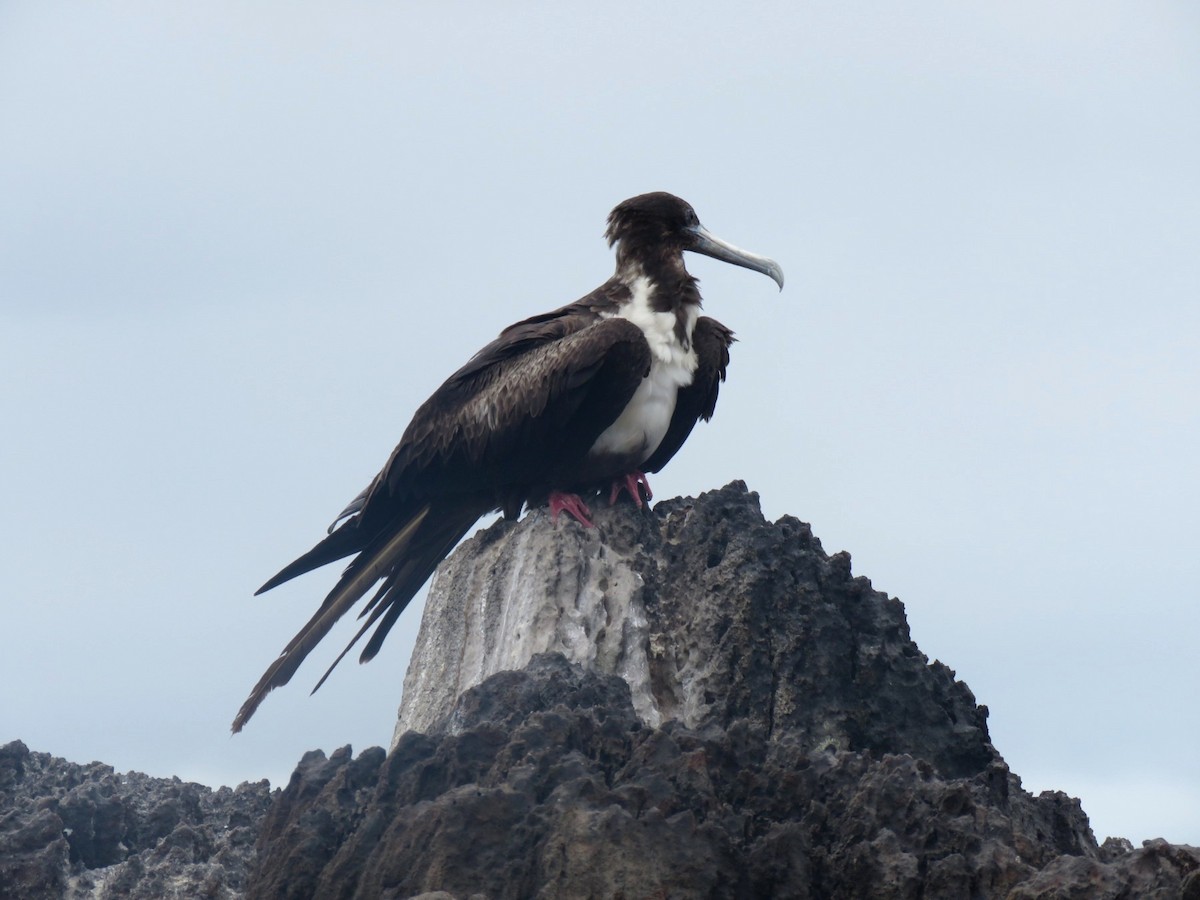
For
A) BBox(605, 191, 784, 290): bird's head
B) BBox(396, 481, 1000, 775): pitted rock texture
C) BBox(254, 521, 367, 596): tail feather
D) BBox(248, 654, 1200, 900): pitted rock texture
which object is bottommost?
BBox(248, 654, 1200, 900): pitted rock texture

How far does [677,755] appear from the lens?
845 centimetres

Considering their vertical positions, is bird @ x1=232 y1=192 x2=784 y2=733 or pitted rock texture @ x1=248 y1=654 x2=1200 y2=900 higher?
bird @ x1=232 y1=192 x2=784 y2=733

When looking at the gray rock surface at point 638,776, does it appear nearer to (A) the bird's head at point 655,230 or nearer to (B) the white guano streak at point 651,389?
(B) the white guano streak at point 651,389

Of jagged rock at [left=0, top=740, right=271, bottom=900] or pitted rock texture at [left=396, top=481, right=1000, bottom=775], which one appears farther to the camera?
jagged rock at [left=0, top=740, right=271, bottom=900]

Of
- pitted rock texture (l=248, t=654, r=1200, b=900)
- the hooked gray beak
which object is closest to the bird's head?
the hooked gray beak

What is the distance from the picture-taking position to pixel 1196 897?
664 cm

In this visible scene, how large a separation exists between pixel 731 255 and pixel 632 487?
78.8 inches

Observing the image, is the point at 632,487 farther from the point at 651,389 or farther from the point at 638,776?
the point at 638,776

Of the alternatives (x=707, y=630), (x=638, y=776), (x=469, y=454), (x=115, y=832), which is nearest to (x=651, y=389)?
(x=469, y=454)

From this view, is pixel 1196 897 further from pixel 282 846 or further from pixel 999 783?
pixel 282 846

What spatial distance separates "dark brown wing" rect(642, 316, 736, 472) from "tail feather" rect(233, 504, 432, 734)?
1.72 metres

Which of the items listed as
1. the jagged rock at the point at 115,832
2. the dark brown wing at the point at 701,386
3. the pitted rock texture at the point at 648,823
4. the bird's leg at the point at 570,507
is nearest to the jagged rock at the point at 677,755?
the pitted rock texture at the point at 648,823

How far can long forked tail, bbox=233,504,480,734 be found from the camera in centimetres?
1235

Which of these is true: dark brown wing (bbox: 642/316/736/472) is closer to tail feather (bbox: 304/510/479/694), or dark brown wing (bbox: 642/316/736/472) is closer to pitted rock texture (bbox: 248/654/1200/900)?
tail feather (bbox: 304/510/479/694)
